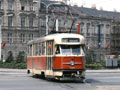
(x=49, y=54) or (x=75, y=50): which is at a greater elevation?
(x=75, y=50)

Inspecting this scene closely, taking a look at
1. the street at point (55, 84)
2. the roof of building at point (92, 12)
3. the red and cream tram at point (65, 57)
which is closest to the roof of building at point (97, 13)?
the roof of building at point (92, 12)

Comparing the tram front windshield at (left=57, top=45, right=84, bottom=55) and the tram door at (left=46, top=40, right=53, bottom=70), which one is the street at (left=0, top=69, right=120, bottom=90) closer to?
the tram door at (left=46, top=40, right=53, bottom=70)

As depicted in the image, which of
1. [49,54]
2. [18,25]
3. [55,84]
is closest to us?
[55,84]

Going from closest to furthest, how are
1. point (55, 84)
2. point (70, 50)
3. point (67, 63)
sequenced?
point (55, 84) < point (67, 63) < point (70, 50)

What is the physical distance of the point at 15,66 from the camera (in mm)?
54281

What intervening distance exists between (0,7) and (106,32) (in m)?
27.4

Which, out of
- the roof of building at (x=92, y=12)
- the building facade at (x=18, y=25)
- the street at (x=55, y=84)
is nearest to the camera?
the street at (x=55, y=84)

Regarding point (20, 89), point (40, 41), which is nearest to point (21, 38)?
point (40, 41)

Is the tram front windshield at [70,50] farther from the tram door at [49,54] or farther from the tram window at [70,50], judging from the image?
the tram door at [49,54]

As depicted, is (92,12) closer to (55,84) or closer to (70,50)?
(70,50)

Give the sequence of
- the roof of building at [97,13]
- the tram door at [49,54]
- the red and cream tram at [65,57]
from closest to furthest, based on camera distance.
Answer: the red and cream tram at [65,57], the tram door at [49,54], the roof of building at [97,13]

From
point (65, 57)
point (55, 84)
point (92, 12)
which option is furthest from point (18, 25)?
point (55, 84)

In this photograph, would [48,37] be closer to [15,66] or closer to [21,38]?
[15,66]

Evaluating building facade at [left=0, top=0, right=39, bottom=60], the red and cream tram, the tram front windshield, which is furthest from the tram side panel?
building facade at [left=0, top=0, right=39, bottom=60]
